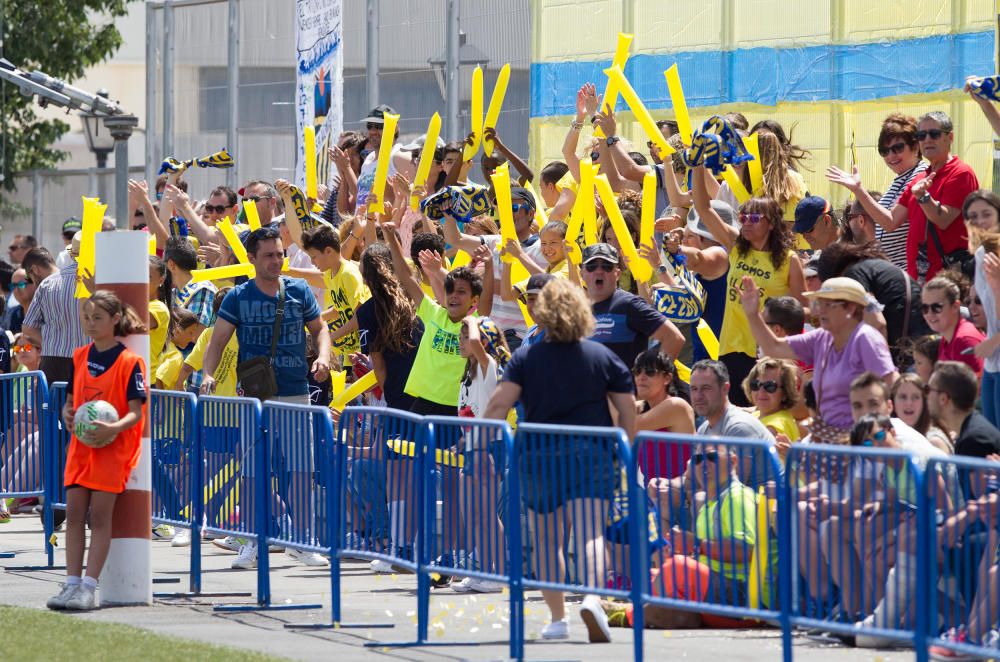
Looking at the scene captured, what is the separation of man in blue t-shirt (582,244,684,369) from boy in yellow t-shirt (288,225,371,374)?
10.2 ft

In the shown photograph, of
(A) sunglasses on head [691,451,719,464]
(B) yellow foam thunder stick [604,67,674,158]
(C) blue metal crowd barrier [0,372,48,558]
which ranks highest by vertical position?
(B) yellow foam thunder stick [604,67,674,158]

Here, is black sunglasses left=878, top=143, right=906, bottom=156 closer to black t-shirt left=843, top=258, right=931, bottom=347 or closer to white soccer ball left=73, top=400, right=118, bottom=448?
black t-shirt left=843, top=258, right=931, bottom=347

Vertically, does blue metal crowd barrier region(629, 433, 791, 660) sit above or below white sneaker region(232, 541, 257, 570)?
above

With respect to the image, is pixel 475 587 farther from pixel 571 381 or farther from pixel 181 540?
pixel 181 540

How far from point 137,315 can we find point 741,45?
6.40 m

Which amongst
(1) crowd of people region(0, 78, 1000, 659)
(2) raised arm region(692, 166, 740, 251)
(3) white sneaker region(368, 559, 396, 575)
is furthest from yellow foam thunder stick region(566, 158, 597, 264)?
(3) white sneaker region(368, 559, 396, 575)

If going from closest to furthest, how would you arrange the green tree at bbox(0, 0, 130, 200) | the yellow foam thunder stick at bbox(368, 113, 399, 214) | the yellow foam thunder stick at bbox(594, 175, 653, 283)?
the yellow foam thunder stick at bbox(594, 175, 653, 283) < the yellow foam thunder stick at bbox(368, 113, 399, 214) < the green tree at bbox(0, 0, 130, 200)

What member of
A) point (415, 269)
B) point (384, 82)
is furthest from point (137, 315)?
point (384, 82)

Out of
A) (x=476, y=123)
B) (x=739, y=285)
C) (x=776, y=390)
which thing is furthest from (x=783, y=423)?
(x=476, y=123)

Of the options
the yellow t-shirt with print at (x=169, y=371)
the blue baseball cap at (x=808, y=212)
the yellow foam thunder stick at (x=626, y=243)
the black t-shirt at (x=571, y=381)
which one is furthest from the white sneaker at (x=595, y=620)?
the yellow t-shirt with print at (x=169, y=371)

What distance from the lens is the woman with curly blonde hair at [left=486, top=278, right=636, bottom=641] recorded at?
8.95 metres

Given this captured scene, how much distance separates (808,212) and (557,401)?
361cm

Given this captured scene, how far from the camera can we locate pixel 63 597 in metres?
10.5

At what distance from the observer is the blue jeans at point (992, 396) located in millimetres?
10203
